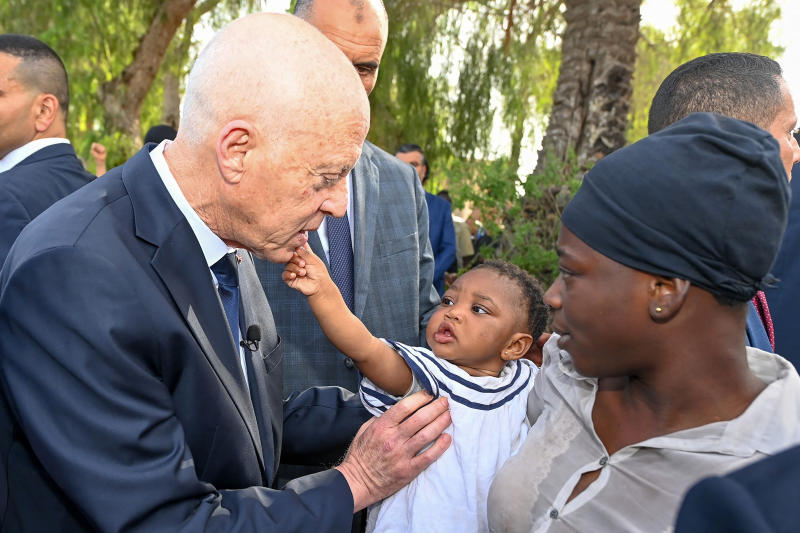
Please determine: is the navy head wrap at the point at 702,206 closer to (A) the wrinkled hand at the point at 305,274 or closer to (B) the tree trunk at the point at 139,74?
(A) the wrinkled hand at the point at 305,274

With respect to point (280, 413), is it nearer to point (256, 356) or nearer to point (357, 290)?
point (256, 356)

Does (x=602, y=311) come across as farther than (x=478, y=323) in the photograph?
No

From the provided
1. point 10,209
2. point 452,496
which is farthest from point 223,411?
point 10,209

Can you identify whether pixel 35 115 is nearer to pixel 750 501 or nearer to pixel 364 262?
pixel 364 262

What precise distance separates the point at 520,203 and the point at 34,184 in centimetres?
423

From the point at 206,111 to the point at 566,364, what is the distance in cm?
128

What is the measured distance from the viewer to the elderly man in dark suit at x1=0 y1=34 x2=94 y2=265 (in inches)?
167

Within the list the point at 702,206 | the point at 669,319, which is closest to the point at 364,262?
the point at 669,319

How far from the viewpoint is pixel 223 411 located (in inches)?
77.8

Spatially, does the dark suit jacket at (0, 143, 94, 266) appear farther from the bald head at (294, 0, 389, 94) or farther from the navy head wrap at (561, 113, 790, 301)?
the navy head wrap at (561, 113, 790, 301)

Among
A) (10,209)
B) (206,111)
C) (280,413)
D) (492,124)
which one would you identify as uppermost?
(206,111)

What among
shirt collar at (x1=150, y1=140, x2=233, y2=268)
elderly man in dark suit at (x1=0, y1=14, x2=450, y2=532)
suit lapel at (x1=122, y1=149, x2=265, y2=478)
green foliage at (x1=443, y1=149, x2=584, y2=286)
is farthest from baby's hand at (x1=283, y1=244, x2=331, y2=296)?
green foliage at (x1=443, y1=149, x2=584, y2=286)

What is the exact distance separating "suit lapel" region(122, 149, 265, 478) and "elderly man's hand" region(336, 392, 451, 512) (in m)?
0.42

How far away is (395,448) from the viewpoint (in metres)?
2.38
